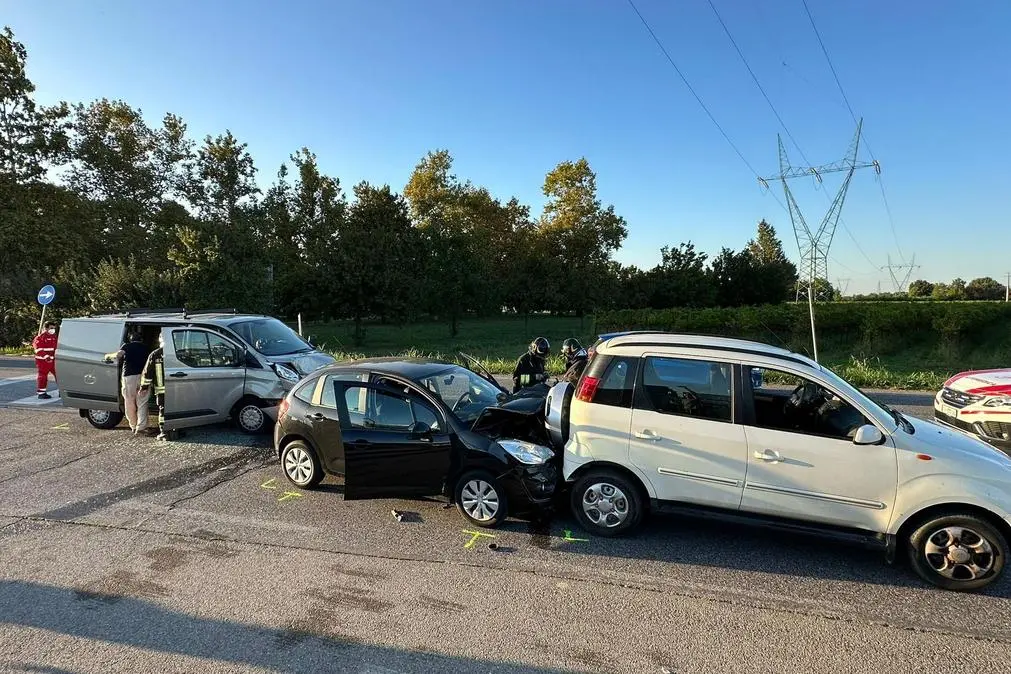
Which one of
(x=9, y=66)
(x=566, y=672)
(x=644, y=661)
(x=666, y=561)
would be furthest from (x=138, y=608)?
(x=9, y=66)

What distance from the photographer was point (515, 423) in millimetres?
5406

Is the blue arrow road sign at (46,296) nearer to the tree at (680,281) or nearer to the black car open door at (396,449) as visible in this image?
the black car open door at (396,449)

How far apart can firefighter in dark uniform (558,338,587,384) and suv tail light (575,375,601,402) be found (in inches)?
89.2

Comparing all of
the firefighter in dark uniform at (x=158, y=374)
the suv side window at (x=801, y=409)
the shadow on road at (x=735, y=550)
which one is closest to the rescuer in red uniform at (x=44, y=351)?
the firefighter in dark uniform at (x=158, y=374)

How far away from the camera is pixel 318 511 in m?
5.51

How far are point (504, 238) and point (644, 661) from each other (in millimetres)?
52127

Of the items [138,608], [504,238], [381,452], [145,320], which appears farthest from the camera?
[504,238]

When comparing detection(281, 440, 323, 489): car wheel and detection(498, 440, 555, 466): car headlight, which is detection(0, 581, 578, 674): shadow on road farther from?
detection(281, 440, 323, 489): car wheel

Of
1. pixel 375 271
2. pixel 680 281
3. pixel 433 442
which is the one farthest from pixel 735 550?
pixel 680 281

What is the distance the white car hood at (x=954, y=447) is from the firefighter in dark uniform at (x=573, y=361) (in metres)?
3.75

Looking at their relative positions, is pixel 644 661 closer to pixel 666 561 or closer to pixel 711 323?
pixel 666 561

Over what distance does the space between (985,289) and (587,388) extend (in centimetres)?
9942

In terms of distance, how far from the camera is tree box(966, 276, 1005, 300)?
74.7 meters

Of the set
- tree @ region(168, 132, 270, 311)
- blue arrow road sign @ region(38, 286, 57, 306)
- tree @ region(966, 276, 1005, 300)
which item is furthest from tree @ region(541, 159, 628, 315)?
tree @ region(966, 276, 1005, 300)
